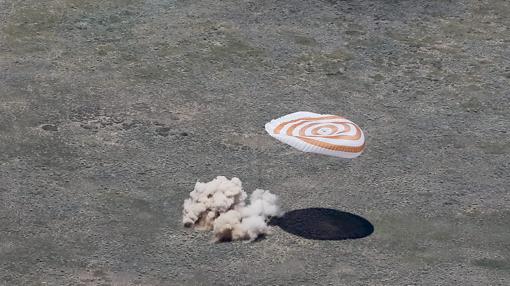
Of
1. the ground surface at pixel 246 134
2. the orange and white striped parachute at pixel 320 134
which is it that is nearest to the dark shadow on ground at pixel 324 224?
the ground surface at pixel 246 134

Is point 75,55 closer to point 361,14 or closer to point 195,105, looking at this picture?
point 195,105

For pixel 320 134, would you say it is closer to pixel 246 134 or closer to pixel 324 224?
pixel 324 224

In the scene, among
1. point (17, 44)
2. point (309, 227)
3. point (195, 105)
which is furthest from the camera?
point (17, 44)

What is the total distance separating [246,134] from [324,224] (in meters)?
7.16

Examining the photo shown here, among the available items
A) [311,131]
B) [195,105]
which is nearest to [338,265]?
[311,131]

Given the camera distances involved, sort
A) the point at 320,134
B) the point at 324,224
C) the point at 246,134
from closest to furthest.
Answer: the point at 320,134, the point at 324,224, the point at 246,134

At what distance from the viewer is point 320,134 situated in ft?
133

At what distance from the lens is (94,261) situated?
38750 millimetres

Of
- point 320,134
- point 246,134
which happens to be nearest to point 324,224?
point 320,134

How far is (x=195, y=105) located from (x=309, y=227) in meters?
10.2

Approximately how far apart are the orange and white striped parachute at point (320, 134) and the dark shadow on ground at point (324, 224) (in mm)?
3028

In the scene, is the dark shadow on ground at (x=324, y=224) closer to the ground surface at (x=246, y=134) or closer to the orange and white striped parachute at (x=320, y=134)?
the ground surface at (x=246, y=134)

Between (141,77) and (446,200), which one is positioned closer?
(446,200)

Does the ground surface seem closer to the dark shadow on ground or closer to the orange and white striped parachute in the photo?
the dark shadow on ground
